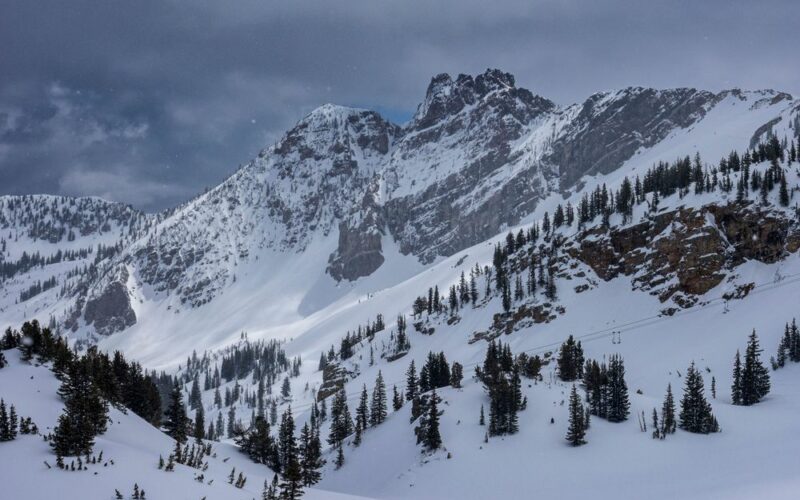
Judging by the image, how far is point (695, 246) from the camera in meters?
118

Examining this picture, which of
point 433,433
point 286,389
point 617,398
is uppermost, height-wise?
point 286,389

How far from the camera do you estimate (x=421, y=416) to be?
220ft

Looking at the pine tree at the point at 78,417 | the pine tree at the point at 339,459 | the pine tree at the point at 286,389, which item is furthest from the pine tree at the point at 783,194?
the pine tree at the point at 286,389

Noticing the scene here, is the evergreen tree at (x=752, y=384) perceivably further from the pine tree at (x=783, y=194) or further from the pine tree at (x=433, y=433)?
the pine tree at (x=783, y=194)

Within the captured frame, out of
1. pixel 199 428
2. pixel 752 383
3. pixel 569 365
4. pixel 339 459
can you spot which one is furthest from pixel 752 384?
pixel 199 428

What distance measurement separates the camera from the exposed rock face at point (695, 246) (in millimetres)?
112062

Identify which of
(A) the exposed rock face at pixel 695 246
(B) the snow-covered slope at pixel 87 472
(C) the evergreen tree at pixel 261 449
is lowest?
(C) the evergreen tree at pixel 261 449

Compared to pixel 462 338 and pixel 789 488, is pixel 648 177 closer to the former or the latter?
pixel 462 338

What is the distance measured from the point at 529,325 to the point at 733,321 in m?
45.2

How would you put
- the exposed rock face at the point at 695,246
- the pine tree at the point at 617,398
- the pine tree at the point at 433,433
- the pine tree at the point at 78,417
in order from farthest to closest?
the exposed rock face at the point at 695,246 → the pine tree at the point at 617,398 → the pine tree at the point at 433,433 → the pine tree at the point at 78,417

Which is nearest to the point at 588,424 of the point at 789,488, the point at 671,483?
the point at 671,483

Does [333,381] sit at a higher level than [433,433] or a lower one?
higher

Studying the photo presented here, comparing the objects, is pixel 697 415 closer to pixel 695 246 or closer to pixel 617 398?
pixel 617 398

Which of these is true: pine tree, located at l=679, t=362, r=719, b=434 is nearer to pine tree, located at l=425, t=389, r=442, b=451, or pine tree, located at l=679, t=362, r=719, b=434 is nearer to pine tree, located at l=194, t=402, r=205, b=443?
pine tree, located at l=425, t=389, r=442, b=451
